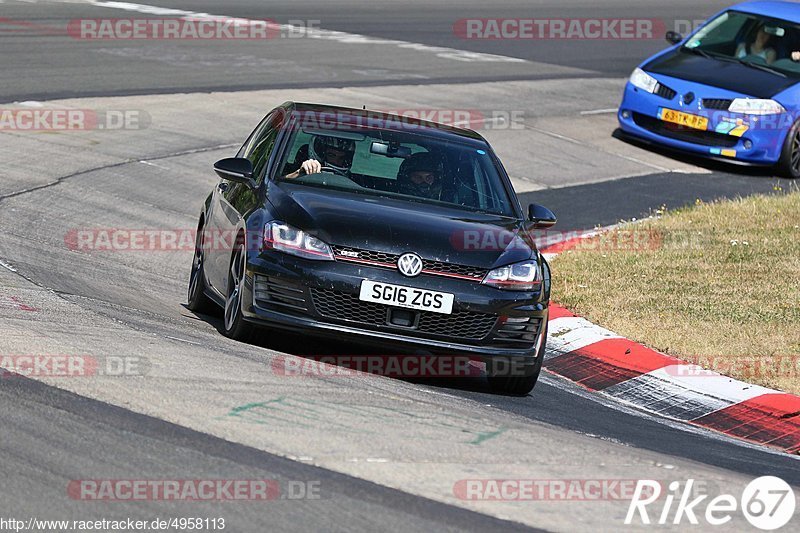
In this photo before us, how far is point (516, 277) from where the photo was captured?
26.2 feet

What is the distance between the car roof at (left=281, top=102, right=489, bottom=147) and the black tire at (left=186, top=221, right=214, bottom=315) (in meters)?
1.19

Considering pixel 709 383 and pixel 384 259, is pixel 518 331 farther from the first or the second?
pixel 709 383

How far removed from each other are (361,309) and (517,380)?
1131 millimetres

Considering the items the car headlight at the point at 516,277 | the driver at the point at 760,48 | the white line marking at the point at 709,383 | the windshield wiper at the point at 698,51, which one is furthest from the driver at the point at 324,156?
the driver at the point at 760,48

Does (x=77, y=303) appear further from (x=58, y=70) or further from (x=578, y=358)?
(x=58, y=70)

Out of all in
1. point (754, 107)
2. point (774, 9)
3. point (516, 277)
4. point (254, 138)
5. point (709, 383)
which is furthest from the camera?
point (774, 9)

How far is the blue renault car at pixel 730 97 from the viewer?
17.7m

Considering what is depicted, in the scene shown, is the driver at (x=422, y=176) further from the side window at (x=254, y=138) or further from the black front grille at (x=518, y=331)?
the side window at (x=254, y=138)

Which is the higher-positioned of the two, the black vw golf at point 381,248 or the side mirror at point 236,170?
the side mirror at point 236,170

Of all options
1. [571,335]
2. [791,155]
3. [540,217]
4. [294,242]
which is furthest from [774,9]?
[294,242]

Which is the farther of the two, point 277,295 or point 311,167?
point 311,167

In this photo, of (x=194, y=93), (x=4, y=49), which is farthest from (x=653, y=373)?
(x=4, y=49)

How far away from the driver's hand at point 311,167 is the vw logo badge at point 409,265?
4.25 feet

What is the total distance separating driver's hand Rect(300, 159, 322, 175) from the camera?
8719 millimetres
